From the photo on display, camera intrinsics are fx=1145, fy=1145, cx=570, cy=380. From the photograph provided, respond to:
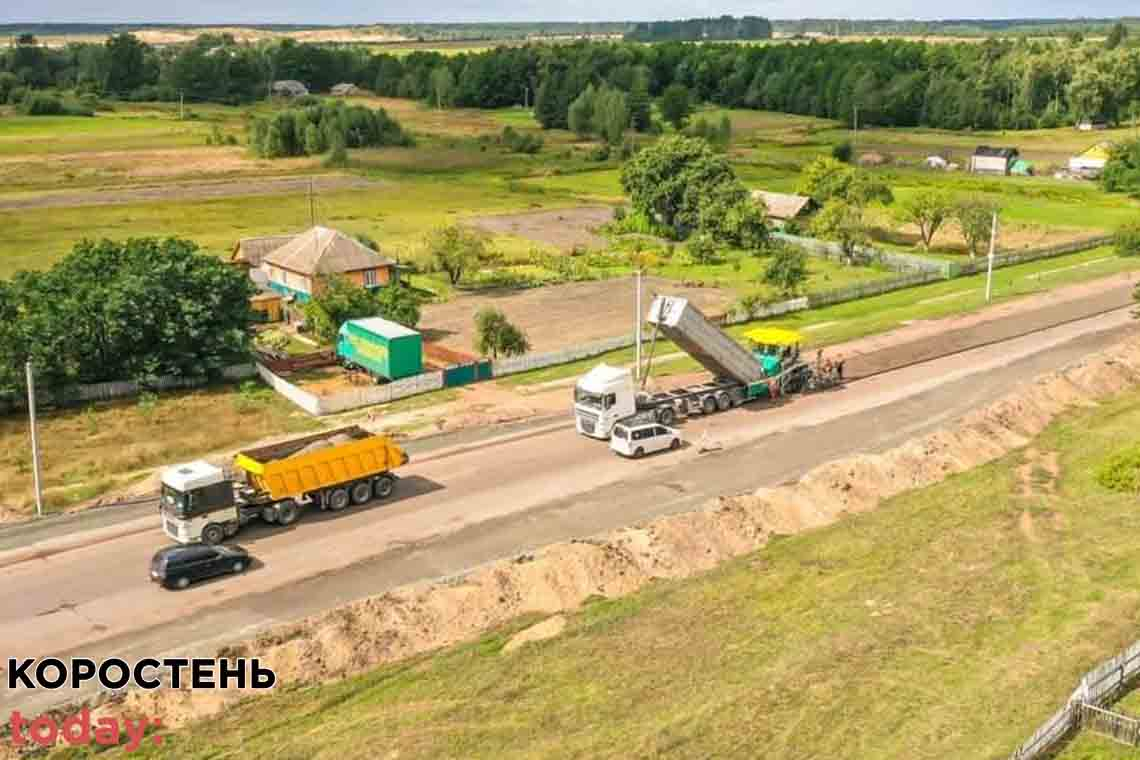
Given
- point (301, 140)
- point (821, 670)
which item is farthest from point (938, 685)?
point (301, 140)

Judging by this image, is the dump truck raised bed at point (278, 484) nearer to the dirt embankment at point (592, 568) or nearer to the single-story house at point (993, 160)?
the dirt embankment at point (592, 568)

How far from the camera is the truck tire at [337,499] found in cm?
4038

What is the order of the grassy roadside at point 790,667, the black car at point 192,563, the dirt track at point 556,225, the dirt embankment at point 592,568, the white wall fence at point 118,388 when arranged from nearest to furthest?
the grassy roadside at point 790,667 < the dirt embankment at point 592,568 < the black car at point 192,563 < the white wall fence at point 118,388 < the dirt track at point 556,225

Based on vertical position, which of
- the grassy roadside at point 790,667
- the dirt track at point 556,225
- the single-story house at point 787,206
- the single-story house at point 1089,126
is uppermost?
the single-story house at point 1089,126

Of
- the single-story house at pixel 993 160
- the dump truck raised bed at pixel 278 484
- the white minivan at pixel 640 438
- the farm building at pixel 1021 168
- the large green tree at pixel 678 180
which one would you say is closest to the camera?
the dump truck raised bed at pixel 278 484

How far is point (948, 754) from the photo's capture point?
23.9 metres

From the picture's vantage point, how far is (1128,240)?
→ 90.2 m

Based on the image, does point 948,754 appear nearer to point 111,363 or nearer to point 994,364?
point 994,364

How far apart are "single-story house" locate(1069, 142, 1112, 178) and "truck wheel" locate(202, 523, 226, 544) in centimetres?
13266

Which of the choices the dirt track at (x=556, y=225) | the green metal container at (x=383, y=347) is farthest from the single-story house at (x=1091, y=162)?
the green metal container at (x=383, y=347)

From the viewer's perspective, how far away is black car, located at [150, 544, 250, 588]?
34125 mm

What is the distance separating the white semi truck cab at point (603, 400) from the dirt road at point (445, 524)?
915 mm

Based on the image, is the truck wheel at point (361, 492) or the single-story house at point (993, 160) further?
the single-story house at point (993, 160)

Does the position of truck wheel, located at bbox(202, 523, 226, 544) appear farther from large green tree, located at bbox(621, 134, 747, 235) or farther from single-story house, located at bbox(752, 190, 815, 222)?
single-story house, located at bbox(752, 190, 815, 222)
